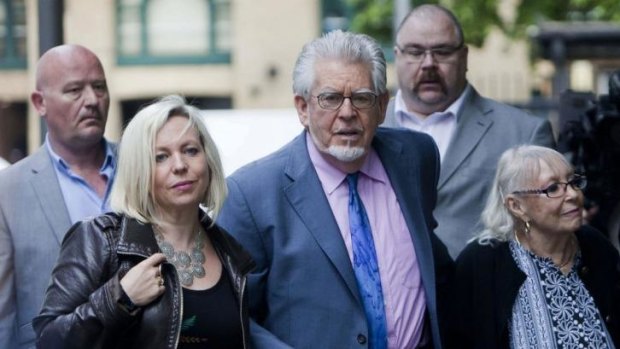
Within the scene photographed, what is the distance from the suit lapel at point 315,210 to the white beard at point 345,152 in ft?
0.53

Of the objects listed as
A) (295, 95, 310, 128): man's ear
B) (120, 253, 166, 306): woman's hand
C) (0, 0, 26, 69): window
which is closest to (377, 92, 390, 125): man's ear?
(295, 95, 310, 128): man's ear

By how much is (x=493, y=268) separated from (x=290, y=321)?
0.95m

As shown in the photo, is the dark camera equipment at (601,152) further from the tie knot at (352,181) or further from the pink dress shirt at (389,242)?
the tie knot at (352,181)

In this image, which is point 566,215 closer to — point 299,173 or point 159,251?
point 299,173

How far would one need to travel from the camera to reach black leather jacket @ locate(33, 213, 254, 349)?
15.3 ft

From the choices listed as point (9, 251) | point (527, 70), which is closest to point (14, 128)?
point (527, 70)

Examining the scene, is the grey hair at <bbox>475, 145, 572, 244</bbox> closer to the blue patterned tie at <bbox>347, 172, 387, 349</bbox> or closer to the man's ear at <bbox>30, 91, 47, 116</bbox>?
the blue patterned tie at <bbox>347, 172, 387, 349</bbox>

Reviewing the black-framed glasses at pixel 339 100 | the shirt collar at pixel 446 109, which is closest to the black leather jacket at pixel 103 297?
the black-framed glasses at pixel 339 100

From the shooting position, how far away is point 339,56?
5543 millimetres

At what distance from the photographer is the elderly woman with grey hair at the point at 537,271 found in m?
5.88

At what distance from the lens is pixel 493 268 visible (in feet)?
19.7

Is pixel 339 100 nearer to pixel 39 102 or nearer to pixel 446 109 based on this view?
pixel 39 102

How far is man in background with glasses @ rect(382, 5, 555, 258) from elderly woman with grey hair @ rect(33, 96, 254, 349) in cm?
202

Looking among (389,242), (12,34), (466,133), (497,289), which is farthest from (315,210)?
(12,34)
